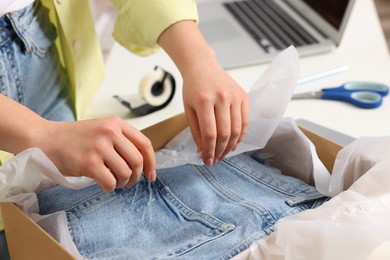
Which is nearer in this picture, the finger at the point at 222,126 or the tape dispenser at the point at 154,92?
the finger at the point at 222,126

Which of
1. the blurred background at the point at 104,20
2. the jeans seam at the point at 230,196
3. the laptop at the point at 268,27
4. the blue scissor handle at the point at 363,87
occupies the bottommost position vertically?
the blurred background at the point at 104,20

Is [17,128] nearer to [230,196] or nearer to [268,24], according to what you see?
[230,196]

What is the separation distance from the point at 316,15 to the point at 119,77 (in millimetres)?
374

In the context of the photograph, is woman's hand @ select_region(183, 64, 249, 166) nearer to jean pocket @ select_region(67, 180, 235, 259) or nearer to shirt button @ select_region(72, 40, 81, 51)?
jean pocket @ select_region(67, 180, 235, 259)

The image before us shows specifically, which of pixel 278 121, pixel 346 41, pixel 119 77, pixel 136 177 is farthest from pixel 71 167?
pixel 346 41

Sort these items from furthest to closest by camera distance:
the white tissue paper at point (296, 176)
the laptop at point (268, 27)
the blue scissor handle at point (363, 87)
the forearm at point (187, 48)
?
the laptop at point (268, 27)
the blue scissor handle at point (363, 87)
the forearm at point (187, 48)
the white tissue paper at point (296, 176)

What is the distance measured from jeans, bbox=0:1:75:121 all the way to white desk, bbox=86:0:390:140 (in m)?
0.06

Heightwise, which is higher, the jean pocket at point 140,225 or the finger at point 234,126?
the finger at point 234,126

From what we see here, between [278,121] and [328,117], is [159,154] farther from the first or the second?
[328,117]

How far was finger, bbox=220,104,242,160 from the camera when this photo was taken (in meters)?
0.53

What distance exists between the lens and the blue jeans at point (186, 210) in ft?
1.49

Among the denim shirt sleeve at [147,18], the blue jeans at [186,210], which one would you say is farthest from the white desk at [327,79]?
the blue jeans at [186,210]

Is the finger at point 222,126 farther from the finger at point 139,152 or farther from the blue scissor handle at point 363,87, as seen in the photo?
the blue scissor handle at point 363,87

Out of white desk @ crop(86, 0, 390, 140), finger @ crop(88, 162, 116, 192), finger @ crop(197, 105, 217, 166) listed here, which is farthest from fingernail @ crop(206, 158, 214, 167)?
white desk @ crop(86, 0, 390, 140)
